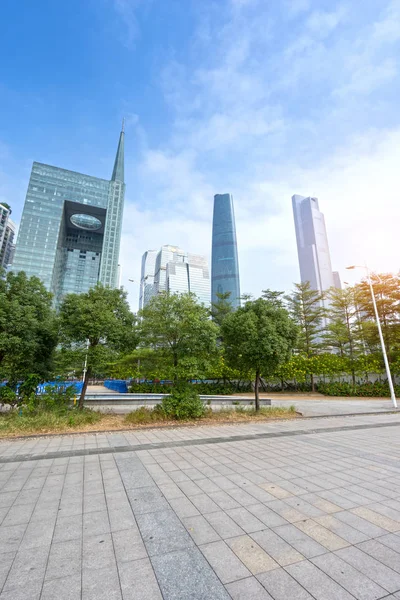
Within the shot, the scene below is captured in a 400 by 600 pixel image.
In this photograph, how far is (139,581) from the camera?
2176mm

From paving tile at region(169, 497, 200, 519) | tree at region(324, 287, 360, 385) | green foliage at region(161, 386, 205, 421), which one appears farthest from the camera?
tree at region(324, 287, 360, 385)

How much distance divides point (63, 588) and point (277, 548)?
1.93m

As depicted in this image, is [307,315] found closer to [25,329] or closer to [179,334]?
[179,334]

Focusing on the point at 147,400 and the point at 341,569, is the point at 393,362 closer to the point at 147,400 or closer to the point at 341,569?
the point at 147,400

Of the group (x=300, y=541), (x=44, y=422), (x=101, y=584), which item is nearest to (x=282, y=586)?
(x=300, y=541)

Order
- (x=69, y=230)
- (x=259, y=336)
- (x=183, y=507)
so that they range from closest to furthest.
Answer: (x=183, y=507)
(x=259, y=336)
(x=69, y=230)

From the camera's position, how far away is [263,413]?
11078 mm

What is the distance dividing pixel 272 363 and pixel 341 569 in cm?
785

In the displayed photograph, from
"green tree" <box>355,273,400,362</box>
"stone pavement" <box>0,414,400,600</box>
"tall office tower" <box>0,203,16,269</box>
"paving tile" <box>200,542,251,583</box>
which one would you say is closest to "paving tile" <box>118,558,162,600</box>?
"stone pavement" <box>0,414,400,600</box>

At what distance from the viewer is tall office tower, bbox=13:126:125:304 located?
87062 mm

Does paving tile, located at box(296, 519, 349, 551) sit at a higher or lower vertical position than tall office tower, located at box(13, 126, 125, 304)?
lower

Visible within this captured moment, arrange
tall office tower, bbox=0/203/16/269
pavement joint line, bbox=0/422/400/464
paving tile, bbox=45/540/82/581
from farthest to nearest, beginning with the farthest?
tall office tower, bbox=0/203/16/269 < pavement joint line, bbox=0/422/400/464 < paving tile, bbox=45/540/82/581

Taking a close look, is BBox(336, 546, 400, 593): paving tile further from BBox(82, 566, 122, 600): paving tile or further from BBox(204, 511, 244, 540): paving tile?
BBox(82, 566, 122, 600): paving tile

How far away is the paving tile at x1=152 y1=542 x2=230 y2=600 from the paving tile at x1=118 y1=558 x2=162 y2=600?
6 cm
